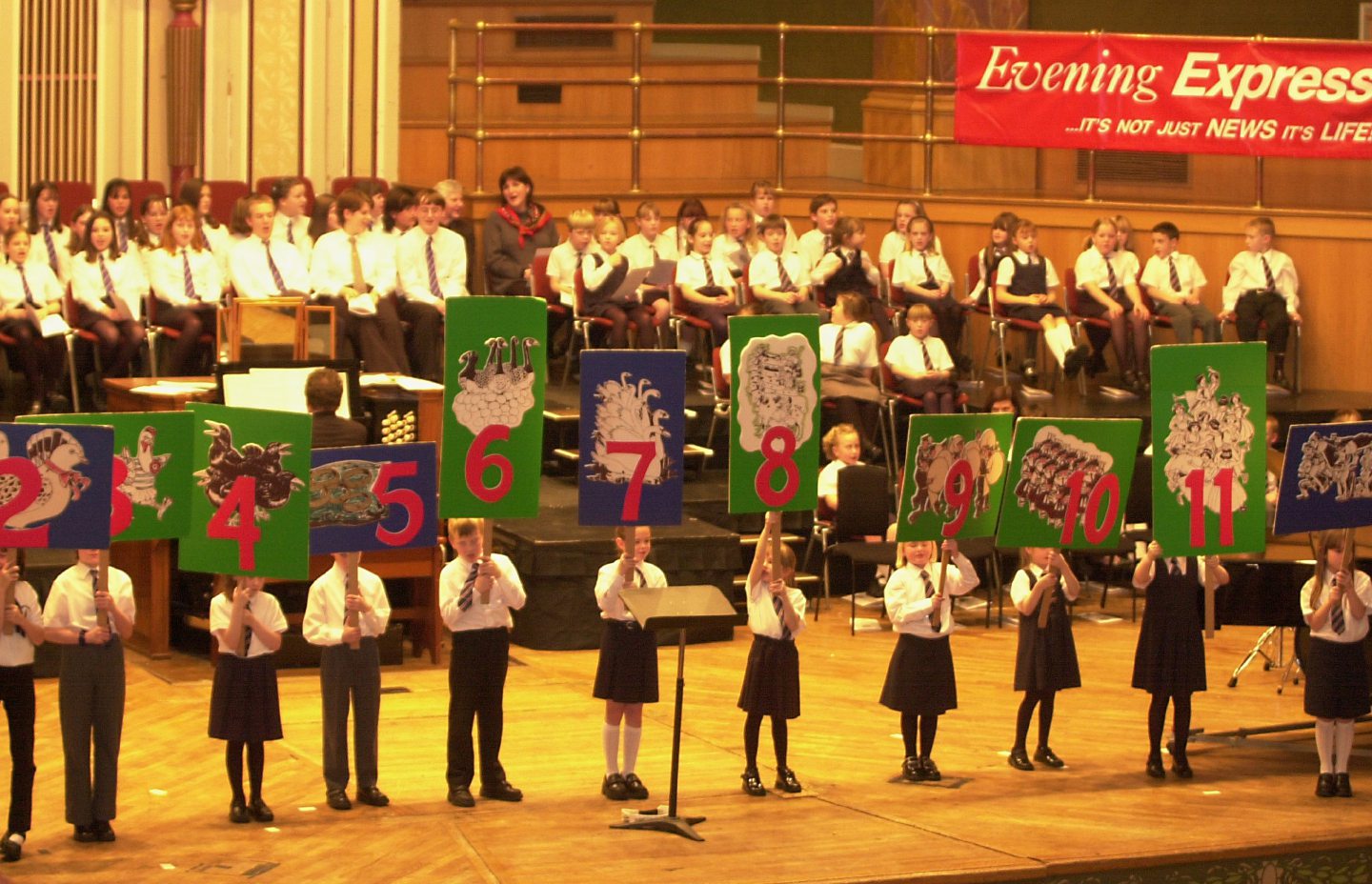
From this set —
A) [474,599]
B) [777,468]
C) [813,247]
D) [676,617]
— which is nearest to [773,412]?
[777,468]

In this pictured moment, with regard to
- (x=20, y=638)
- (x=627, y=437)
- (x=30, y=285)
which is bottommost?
(x=20, y=638)

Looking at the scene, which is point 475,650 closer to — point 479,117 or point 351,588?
point 351,588

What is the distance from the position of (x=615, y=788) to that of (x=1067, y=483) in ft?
7.06

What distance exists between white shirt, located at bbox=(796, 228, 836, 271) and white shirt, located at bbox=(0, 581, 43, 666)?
23.4ft

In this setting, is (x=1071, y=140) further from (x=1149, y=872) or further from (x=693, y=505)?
(x=1149, y=872)

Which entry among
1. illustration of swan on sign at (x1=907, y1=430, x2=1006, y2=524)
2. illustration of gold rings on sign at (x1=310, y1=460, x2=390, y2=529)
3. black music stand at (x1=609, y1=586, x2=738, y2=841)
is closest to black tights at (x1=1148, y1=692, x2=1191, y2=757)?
illustration of swan on sign at (x1=907, y1=430, x2=1006, y2=524)

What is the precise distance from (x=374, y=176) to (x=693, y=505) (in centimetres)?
459

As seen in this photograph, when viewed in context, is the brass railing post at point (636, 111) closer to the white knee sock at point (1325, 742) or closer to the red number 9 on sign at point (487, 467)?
the red number 9 on sign at point (487, 467)

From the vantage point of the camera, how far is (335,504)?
7.71 m

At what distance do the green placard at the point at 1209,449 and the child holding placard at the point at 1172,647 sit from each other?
133 millimetres

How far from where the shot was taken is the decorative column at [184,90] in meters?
13.9

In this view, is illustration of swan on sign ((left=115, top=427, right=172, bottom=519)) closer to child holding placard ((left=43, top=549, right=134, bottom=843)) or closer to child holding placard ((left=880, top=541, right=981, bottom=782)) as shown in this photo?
child holding placard ((left=43, top=549, right=134, bottom=843))

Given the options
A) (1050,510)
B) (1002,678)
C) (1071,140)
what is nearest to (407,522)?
(1050,510)

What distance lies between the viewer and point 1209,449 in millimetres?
8484
